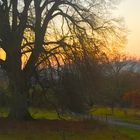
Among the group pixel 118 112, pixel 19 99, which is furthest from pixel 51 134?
pixel 118 112

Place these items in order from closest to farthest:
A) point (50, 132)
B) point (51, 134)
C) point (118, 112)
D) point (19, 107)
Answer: point (51, 134) < point (50, 132) < point (19, 107) < point (118, 112)

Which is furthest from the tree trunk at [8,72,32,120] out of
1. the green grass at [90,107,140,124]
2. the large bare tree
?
the green grass at [90,107,140,124]

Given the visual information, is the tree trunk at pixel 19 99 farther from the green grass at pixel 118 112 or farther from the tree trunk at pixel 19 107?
the green grass at pixel 118 112

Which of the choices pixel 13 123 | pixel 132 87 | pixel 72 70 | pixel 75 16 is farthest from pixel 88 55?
pixel 132 87

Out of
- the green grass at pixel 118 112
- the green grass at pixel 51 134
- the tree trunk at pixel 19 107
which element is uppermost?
the green grass at pixel 118 112

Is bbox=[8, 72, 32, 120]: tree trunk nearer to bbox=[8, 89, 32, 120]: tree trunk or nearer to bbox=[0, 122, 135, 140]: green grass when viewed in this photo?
bbox=[8, 89, 32, 120]: tree trunk

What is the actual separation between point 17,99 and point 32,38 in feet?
16.7

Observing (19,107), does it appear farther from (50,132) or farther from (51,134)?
(51,134)

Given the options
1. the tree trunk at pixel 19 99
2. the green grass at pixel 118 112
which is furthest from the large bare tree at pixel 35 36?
the green grass at pixel 118 112

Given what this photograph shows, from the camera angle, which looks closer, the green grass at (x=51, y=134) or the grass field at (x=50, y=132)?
the green grass at (x=51, y=134)

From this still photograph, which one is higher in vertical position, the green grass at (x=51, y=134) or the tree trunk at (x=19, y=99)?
the tree trunk at (x=19, y=99)

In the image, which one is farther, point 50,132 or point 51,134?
point 50,132

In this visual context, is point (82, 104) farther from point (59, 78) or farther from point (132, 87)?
point (132, 87)

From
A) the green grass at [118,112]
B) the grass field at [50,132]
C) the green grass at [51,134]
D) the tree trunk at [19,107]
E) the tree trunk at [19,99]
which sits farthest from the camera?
the green grass at [118,112]
